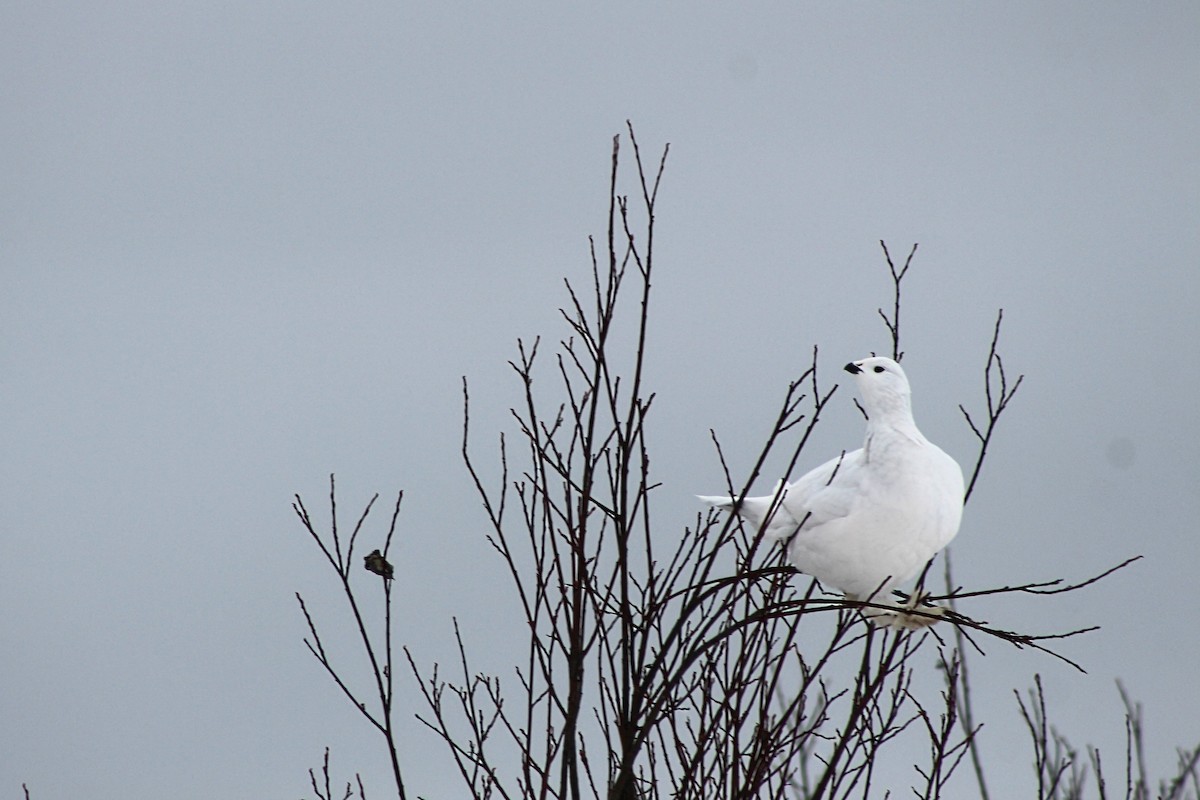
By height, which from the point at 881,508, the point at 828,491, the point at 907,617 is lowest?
the point at 907,617

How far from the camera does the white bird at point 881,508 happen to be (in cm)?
323

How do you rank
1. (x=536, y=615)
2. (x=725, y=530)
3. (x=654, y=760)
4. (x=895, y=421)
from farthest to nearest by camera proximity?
(x=895, y=421)
(x=654, y=760)
(x=536, y=615)
(x=725, y=530)

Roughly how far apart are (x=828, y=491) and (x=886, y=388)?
31 centimetres

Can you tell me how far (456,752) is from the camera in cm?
307

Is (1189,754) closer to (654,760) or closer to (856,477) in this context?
(856,477)

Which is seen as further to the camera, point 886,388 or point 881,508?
point 886,388

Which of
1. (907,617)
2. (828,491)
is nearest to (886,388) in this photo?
(828,491)

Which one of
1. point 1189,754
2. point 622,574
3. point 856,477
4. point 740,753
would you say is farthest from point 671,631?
point 1189,754

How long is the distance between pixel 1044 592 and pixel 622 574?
3.27 ft

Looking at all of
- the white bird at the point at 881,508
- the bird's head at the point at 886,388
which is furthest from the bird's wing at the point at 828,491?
the bird's head at the point at 886,388

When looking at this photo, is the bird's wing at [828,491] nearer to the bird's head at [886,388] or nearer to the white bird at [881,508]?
the white bird at [881,508]

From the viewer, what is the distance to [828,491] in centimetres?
342

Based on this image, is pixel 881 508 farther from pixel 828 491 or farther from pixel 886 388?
pixel 886 388

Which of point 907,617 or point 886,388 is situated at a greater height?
point 886,388
